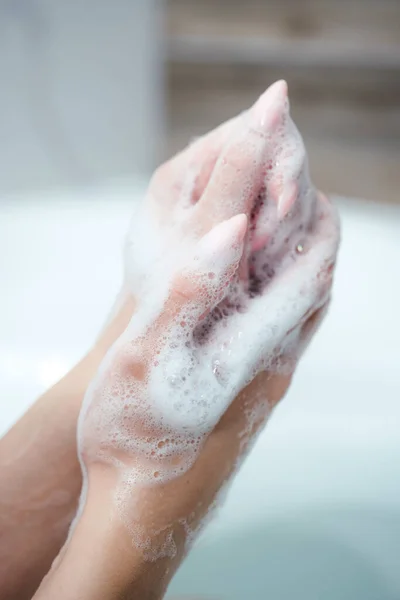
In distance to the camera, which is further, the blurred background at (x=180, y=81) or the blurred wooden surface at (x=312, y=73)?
the blurred wooden surface at (x=312, y=73)

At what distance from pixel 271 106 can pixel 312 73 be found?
1.62 meters

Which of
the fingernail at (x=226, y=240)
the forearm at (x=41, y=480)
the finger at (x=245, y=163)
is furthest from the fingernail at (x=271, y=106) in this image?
the forearm at (x=41, y=480)

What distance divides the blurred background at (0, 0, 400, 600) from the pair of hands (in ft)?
1.53

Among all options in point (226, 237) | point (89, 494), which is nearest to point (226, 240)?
point (226, 237)

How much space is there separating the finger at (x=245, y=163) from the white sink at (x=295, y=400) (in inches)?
24.0

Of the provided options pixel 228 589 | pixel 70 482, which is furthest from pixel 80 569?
pixel 228 589

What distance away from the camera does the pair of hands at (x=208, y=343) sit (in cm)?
61

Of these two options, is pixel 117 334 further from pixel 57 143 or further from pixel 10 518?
pixel 57 143

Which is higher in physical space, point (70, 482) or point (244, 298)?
point (244, 298)

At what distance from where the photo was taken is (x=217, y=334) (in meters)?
0.64

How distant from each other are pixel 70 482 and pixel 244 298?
29cm

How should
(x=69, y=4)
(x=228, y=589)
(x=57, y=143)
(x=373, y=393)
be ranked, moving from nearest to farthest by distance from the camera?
(x=228, y=589) → (x=373, y=393) → (x=69, y=4) → (x=57, y=143)

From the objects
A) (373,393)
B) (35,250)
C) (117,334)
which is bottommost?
(373,393)

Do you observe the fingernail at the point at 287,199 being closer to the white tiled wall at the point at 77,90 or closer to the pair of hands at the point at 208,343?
the pair of hands at the point at 208,343
